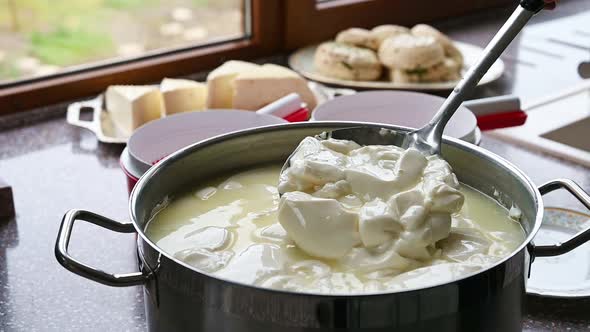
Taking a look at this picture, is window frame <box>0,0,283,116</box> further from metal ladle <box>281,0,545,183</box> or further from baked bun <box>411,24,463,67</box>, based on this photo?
metal ladle <box>281,0,545,183</box>

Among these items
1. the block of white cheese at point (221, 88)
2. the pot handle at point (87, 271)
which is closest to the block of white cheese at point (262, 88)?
the block of white cheese at point (221, 88)

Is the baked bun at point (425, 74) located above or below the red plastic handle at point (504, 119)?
below

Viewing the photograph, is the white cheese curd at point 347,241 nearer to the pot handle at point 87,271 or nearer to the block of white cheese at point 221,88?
the pot handle at point 87,271

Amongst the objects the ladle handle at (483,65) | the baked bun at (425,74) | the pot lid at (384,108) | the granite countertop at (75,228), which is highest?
the ladle handle at (483,65)

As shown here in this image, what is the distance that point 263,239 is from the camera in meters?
0.72

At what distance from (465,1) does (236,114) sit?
1114 millimetres

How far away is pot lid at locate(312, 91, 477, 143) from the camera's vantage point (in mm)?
1186

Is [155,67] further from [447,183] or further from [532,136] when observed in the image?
[447,183]

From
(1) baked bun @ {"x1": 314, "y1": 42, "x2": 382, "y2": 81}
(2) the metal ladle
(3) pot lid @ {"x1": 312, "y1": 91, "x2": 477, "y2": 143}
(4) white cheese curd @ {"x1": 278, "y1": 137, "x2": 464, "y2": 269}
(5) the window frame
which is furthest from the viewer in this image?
(1) baked bun @ {"x1": 314, "y1": 42, "x2": 382, "y2": 81}

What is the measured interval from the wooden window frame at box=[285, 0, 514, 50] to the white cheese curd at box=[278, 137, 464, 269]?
3.24 ft

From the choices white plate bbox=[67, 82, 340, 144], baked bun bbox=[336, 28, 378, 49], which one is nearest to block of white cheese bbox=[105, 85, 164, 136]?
white plate bbox=[67, 82, 340, 144]

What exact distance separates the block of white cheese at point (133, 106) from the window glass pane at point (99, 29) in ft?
0.60

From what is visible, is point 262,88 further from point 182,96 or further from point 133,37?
point 133,37

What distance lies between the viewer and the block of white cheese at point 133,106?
1.31 meters
